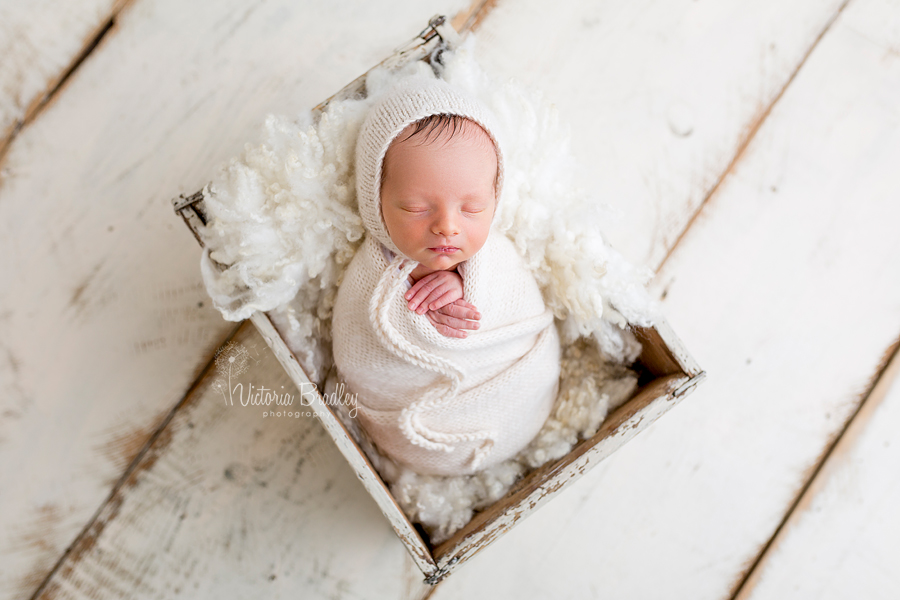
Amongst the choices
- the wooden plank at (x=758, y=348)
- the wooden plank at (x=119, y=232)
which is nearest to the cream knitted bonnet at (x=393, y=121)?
the wooden plank at (x=119, y=232)

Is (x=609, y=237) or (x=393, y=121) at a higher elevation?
(x=393, y=121)

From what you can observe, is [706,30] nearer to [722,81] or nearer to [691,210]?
[722,81]

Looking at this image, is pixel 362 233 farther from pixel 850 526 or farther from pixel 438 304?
pixel 850 526

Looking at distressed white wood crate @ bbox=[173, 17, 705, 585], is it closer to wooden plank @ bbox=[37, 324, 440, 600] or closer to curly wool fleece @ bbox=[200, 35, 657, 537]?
curly wool fleece @ bbox=[200, 35, 657, 537]

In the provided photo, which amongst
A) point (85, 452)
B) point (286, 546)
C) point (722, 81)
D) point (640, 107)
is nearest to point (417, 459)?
point (286, 546)

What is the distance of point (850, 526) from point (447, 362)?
916 mm

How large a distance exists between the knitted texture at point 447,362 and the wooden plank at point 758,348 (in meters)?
0.32

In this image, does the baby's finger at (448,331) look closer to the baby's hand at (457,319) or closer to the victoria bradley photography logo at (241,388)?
the baby's hand at (457,319)

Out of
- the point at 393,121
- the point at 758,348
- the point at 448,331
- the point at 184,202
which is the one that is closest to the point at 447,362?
the point at 448,331

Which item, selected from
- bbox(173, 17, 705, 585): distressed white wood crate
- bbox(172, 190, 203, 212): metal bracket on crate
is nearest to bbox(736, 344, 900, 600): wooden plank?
bbox(173, 17, 705, 585): distressed white wood crate

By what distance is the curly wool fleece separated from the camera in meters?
0.82

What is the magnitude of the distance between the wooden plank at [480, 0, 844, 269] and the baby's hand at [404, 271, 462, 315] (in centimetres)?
42

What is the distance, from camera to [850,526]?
1.08 m

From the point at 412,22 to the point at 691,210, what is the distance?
2.20 ft
